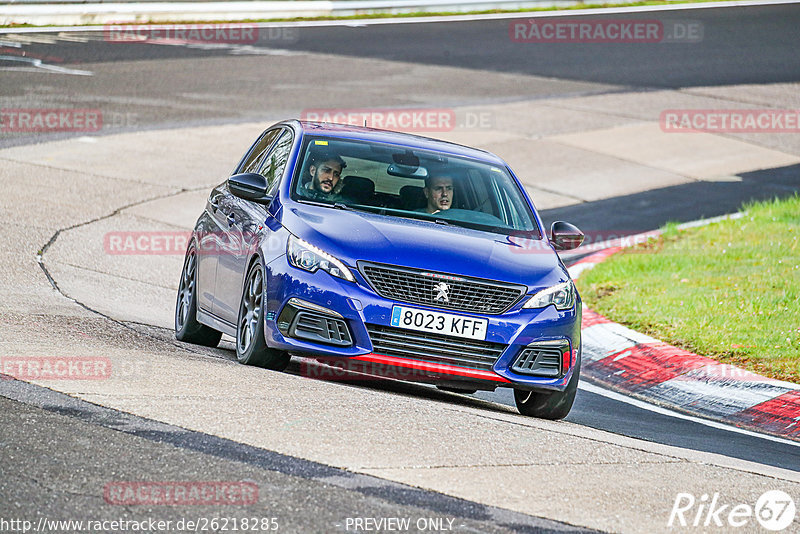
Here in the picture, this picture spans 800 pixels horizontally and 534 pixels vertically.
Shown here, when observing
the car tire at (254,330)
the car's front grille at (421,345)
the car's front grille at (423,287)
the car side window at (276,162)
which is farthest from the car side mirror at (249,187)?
the car's front grille at (421,345)

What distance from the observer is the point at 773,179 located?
68.4 ft

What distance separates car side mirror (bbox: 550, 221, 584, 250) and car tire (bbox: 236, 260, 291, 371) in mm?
2131

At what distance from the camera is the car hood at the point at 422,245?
7.97m

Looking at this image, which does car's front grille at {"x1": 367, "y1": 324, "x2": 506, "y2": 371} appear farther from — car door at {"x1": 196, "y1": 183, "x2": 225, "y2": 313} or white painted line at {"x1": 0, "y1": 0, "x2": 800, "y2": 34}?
white painted line at {"x1": 0, "y1": 0, "x2": 800, "y2": 34}

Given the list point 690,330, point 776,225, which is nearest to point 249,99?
point 776,225

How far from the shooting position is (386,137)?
9.67 m

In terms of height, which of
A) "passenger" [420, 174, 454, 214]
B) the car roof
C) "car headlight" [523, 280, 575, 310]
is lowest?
"car headlight" [523, 280, 575, 310]

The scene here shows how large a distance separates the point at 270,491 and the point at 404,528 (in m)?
0.64

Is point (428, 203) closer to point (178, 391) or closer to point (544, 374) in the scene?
point (544, 374)

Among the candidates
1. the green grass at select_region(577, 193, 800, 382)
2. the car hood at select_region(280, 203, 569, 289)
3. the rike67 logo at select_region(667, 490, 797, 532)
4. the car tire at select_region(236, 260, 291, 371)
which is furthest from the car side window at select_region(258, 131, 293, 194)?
the rike67 logo at select_region(667, 490, 797, 532)

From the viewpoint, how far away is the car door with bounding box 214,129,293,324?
881 centimetres

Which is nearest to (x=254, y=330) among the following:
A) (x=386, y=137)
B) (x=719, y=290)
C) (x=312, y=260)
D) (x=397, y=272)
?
(x=312, y=260)

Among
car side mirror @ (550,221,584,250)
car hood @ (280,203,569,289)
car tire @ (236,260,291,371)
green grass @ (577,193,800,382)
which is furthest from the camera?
green grass @ (577,193,800,382)

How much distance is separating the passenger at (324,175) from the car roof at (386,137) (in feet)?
1.04
